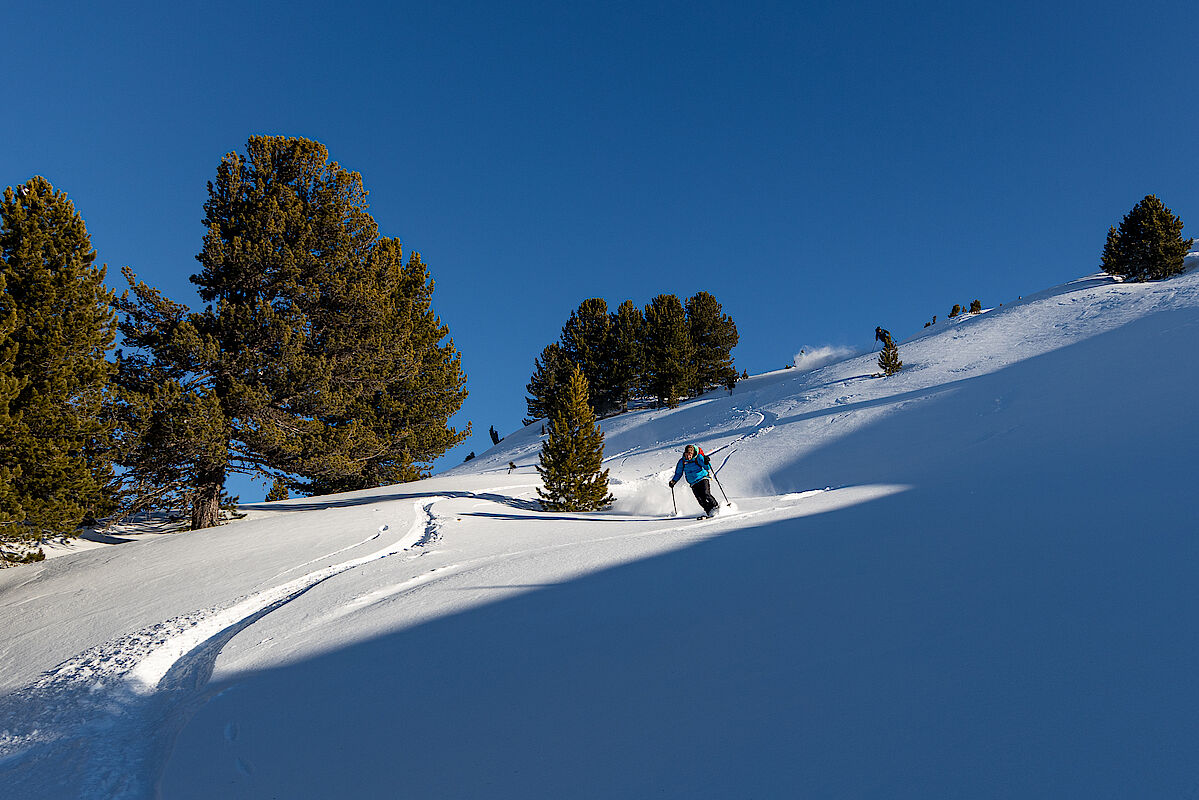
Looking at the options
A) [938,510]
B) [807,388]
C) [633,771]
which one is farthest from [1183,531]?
[807,388]

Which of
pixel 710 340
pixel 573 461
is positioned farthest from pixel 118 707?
pixel 710 340

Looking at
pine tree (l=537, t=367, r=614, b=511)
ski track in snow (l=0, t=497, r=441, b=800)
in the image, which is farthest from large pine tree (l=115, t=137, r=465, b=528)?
ski track in snow (l=0, t=497, r=441, b=800)

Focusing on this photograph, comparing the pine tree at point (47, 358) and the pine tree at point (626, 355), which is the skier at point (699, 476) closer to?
the pine tree at point (47, 358)

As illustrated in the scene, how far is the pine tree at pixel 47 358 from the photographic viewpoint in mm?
10039

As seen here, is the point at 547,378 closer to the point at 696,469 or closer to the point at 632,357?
the point at 632,357

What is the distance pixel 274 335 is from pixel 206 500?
15.7 ft

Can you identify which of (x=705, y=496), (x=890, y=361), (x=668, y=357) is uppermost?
(x=668, y=357)

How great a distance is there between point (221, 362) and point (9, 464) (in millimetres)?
5417

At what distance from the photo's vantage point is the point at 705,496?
11.1 m

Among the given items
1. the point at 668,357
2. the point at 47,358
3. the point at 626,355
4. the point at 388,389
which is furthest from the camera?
the point at 626,355

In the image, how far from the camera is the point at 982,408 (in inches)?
600

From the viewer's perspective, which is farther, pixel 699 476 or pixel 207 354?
pixel 207 354

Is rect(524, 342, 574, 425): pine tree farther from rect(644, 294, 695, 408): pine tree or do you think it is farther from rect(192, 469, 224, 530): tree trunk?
rect(192, 469, 224, 530): tree trunk

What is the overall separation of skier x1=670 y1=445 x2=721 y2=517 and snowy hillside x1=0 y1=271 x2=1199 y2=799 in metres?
1.53
